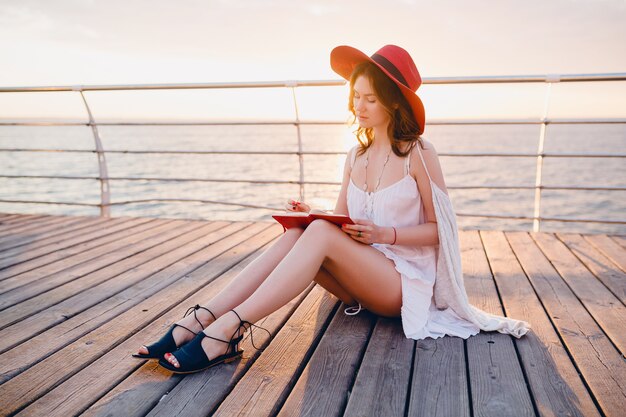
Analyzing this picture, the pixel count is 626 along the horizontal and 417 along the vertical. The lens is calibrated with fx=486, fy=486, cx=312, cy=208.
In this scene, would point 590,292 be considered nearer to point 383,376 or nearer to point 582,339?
point 582,339

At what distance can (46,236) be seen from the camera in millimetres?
3285

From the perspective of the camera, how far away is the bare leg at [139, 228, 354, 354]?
156 centimetres

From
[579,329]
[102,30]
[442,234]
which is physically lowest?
[579,329]

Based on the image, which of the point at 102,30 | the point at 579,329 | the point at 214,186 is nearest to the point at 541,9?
the point at 214,186

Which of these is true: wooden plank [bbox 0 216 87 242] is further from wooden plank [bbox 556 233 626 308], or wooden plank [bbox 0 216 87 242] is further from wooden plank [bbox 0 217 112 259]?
wooden plank [bbox 556 233 626 308]

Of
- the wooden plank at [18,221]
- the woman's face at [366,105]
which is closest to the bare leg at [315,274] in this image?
the woman's face at [366,105]

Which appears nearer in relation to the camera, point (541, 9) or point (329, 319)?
point (329, 319)

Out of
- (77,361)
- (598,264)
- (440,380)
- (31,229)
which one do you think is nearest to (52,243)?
(31,229)

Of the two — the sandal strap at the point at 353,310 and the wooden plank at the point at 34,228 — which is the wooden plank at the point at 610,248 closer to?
the sandal strap at the point at 353,310

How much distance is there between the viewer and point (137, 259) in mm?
2730

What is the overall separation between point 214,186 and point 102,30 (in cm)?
1921

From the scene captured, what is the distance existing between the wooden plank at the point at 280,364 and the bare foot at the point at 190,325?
0.69ft

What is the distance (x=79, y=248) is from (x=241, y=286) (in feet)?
5.88

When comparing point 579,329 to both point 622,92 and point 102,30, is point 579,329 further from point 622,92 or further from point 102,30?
point 102,30
